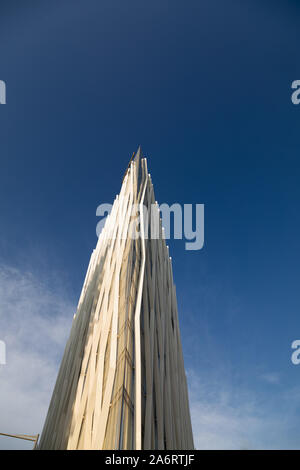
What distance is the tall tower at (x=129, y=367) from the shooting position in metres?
3.24

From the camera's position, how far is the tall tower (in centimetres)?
324

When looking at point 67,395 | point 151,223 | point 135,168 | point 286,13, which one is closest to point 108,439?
point 67,395

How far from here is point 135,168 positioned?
7.86m

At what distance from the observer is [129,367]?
3.62 metres

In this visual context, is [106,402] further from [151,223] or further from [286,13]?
[286,13]

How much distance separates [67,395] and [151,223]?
4.76 meters

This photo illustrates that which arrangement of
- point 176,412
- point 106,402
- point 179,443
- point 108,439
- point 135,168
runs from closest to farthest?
point 108,439 → point 106,402 → point 179,443 → point 176,412 → point 135,168

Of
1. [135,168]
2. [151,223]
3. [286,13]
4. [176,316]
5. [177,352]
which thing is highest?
[286,13]

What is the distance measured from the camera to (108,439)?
303cm
